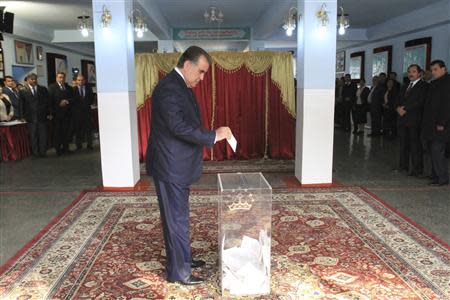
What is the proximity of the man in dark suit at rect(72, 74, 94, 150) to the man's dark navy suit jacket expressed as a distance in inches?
247

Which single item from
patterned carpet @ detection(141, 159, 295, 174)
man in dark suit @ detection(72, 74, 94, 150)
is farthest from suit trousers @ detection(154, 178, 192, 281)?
man in dark suit @ detection(72, 74, 94, 150)

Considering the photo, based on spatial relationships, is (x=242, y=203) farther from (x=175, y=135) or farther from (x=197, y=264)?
(x=197, y=264)

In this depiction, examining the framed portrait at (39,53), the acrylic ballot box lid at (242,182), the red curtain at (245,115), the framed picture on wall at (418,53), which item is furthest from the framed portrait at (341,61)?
the acrylic ballot box lid at (242,182)

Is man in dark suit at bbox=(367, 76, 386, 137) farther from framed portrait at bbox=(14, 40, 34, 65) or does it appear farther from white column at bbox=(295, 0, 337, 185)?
framed portrait at bbox=(14, 40, 34, 65)

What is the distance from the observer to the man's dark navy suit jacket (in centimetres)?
250

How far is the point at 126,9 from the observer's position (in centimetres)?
512

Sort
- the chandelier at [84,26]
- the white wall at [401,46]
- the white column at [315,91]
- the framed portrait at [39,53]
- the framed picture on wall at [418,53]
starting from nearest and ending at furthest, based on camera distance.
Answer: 1. the white column at [315,91]
2. the chandelier at [84,26]
3. the white wall at [401,46]
4. the framed picture on wall at [418,53]
5. the framed portrait at [39,53]

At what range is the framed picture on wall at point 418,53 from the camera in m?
9.27

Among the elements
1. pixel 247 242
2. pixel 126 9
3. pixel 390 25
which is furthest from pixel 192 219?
pixel 390 25

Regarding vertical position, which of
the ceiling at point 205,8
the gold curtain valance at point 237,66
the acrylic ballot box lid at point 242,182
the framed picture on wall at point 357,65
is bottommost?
the acrylic ballot box lid at point 242,182

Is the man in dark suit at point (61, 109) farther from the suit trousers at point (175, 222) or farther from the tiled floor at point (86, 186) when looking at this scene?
the suit trousers at point (175, 222)

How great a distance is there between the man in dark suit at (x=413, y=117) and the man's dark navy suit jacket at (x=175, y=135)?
153 inches

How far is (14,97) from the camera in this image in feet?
24.5

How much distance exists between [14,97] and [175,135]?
608 cm
